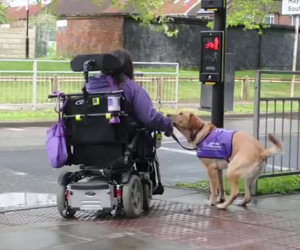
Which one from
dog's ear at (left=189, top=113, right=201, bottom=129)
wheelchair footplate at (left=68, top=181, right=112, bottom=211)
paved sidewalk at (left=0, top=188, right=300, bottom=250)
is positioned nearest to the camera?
paved sidewalk at (left=0, top=188, right=300, bottom=250)

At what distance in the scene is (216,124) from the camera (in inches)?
340

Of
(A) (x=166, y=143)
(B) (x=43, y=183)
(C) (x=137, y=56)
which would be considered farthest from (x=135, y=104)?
(C) (x=137, y=56)

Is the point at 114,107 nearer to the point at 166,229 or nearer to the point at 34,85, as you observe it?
the point at 166,229

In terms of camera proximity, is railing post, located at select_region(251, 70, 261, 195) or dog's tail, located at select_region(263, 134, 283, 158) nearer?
dog's tail, located at select_region(263, 134, 283, 158)

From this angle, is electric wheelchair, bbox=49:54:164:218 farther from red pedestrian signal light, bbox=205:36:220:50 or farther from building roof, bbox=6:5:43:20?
building roof, bbox=6:5:43:20

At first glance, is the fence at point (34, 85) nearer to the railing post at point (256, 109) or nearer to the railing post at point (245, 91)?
the railing post at point (245, 91)

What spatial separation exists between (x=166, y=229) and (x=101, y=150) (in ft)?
3.88

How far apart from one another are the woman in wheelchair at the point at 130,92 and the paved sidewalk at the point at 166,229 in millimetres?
1089

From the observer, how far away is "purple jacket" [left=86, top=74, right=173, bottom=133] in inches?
276

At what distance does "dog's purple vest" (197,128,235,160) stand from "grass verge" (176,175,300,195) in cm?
126

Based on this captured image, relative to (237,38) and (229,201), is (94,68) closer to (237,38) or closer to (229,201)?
(229,201)

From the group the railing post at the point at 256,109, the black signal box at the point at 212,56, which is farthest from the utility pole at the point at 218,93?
the railing post at the point at 256,109

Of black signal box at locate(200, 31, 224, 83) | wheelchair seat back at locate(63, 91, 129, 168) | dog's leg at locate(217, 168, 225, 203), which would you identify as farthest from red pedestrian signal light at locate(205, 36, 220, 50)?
wheelchair seat back at locate(63, 91, 129, 168)

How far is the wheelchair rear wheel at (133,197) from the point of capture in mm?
6891
